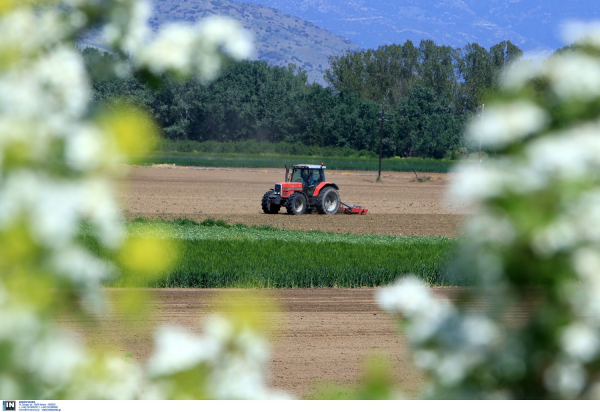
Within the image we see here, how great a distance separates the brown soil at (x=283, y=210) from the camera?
2117 centimetres

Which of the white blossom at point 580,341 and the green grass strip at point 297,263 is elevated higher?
the white blossom at point 580,341

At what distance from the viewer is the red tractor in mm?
22531

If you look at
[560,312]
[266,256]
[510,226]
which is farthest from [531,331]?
[266,256]

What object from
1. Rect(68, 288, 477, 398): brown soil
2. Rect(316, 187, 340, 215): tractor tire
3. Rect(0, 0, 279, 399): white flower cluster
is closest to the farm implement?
Rect(316, 187, 340, 215): tractor tire

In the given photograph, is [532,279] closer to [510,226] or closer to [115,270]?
[510,226]

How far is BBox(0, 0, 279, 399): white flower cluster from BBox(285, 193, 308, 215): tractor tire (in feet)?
69.8

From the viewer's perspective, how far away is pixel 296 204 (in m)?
22.6

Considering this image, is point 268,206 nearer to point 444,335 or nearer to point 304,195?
point 304,195

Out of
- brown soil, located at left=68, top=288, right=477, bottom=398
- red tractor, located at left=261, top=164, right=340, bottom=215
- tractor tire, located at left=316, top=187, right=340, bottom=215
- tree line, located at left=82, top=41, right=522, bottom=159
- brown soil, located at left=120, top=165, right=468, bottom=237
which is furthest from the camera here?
tree line, located at left=82, top=41, right=522, bottom=159

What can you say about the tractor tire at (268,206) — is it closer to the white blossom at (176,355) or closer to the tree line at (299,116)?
the white blossom at (176,355)

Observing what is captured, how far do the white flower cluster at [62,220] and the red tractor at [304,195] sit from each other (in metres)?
21.3

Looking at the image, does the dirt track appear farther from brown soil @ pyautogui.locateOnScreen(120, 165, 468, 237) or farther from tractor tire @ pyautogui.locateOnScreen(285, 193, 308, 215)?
tractor tire @ pyautogui.locateOnScreen(285, 193, 308, 215)

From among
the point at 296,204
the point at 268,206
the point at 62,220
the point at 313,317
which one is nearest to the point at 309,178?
the point at 296,204

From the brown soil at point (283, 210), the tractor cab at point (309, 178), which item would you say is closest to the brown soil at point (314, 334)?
the brown soil at point (283, 210)
